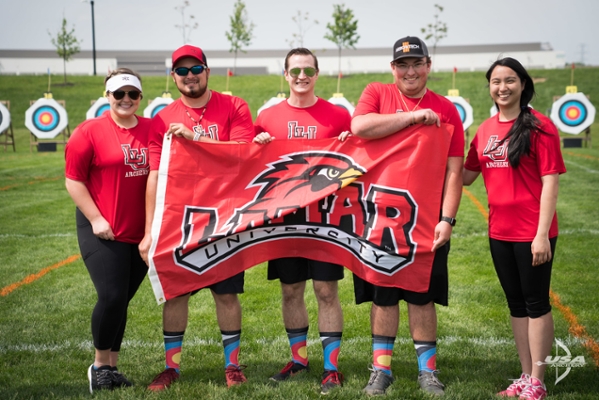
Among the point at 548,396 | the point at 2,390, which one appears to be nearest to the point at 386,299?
the point at 548,396

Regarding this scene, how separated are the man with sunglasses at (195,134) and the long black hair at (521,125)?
69.6 inches

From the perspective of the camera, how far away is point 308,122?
455 centimetres

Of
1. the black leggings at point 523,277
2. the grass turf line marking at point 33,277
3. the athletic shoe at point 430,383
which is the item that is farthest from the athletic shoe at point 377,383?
the grass turf line marking at point 33,277

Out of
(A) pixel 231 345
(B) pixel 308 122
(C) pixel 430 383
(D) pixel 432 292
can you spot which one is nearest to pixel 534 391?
(C) pixel 430 383

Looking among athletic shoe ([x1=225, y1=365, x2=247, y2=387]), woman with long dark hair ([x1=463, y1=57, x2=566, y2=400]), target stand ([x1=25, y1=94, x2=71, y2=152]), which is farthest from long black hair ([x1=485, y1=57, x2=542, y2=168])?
target stand ([x1=25, y1=94, x2=71, y2=152])

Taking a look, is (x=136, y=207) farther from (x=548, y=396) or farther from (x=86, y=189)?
(x=548, y=396)

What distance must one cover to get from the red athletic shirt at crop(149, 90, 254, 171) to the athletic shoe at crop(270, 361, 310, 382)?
168 centimetres

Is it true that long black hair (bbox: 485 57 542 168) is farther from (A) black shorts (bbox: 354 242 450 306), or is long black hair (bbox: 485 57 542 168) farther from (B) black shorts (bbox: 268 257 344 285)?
(B) black shorts (bbox: 268 257 344 285)

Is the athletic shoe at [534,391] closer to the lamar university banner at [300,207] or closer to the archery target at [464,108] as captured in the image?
the lamar university banner at [300,207]

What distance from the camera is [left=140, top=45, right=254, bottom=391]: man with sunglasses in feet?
14.1

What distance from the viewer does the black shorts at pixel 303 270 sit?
446 cm

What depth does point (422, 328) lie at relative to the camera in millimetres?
4293

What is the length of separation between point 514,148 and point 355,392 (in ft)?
6.23

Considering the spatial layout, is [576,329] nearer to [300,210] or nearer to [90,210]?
[300,210]
